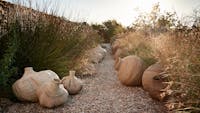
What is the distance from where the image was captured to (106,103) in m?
3.63

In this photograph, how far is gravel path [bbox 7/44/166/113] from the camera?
11.1 ft

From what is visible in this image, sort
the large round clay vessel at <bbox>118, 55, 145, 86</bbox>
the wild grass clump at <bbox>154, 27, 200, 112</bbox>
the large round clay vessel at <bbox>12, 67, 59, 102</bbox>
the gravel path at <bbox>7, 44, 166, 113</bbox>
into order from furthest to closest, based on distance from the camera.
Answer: the large round clay vessel at <bbox>118, 55, 145, 86</bbox>
the large round clay vessel at <bbox>12, 67, 59, 102</bbox>
the gravel path at <bbox>7, 44, 166, 113</bbox>
the wild grass clump at <bbox>154, 27, 200, 112</bbox>

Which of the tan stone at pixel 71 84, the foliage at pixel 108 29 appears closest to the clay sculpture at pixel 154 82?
the tan stone at pixel 71 84

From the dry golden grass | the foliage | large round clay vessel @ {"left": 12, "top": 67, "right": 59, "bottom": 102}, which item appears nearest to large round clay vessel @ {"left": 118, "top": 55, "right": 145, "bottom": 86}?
the dry golden grass

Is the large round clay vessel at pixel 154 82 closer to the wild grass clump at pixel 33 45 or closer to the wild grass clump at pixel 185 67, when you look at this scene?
the wild grass clump at pixel 185 67

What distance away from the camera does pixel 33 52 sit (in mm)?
4230

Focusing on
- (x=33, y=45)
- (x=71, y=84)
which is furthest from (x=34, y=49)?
(x=71, y=84)

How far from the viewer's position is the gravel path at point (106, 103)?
3.38 m

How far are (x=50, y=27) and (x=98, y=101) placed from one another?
1507 millimetres

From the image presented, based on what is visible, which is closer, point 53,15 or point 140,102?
point 140,102

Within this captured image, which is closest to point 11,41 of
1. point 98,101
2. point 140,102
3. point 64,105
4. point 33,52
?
point 33,52

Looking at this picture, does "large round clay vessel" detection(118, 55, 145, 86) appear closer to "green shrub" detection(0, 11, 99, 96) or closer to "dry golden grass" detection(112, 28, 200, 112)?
"dry golden grass" detection(112, 28, 200, 112)

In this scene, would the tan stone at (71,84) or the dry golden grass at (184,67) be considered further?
the tan stone at (71,84)

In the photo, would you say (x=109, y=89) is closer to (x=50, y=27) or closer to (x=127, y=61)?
(x=127, y=61)
